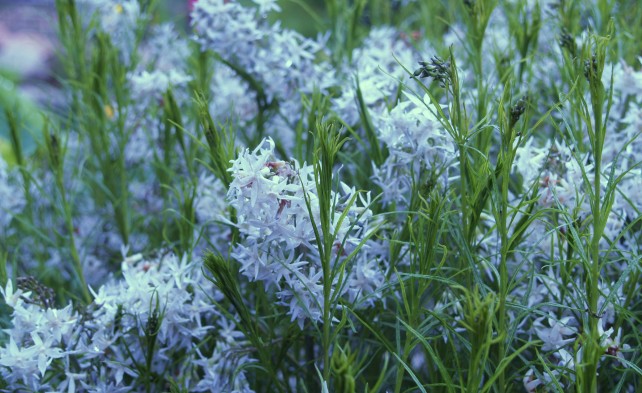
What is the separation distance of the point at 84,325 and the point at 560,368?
28.7 inches

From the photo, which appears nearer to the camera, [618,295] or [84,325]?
[618,295]

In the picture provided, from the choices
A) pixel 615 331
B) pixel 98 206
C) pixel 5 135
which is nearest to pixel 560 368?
pixel 615 331

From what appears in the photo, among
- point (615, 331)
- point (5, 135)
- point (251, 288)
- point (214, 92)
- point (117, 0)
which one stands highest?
point (117, 0)

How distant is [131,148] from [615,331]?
1260 mm

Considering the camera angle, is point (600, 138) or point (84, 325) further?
point (84, 325)

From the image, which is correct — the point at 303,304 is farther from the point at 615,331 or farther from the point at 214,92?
the point at 214,92

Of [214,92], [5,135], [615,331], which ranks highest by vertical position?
[214,92]

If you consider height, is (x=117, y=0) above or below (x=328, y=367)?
above

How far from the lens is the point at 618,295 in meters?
1.14

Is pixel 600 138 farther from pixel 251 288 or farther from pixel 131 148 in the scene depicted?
pixel 131 148

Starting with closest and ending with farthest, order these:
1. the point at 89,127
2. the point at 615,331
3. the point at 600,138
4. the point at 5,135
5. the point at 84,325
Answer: the point at 600,138 < the point at 615,331 < the point at 84,325 < the point at 89,127 < the point at 5,135

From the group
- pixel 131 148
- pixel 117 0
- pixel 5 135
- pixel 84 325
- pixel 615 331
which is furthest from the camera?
pixel 5 135

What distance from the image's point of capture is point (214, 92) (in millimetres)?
1953

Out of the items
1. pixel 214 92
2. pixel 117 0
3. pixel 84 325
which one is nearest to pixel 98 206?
pixel 214 92
